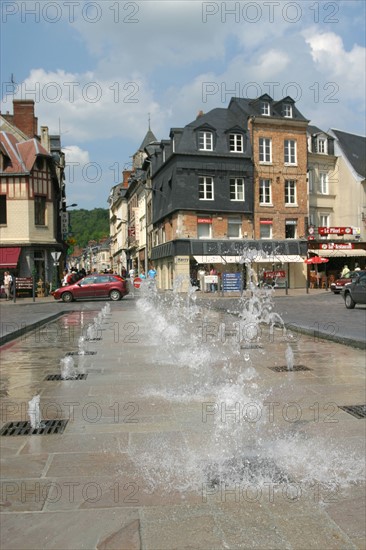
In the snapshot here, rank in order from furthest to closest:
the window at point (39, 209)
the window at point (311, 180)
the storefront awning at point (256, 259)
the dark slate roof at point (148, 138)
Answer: the dark slate roof at point (148, 138) → the window at point (311, 180) → the storefront awning at point (256, 259) → the window at point (39, 209)

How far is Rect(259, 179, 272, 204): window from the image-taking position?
45.1m

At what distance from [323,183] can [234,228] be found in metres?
10.9

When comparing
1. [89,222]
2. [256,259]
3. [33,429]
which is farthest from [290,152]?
[89,222]

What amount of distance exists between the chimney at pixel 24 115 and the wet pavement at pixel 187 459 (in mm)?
39034

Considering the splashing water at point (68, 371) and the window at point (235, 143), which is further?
the window at point (235, 143)

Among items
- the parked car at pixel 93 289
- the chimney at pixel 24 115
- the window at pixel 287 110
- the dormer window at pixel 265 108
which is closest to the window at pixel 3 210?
the parked car at pixel 93 289

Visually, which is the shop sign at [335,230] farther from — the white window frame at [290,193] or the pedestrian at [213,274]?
the pedestrian at [213,274]

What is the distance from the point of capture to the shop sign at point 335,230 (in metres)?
46.7

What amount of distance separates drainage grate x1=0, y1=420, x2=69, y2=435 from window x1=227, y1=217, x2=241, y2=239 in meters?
38.8

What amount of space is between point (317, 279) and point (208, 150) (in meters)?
13.3

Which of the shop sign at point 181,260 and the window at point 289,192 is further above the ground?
the window at point 289,192

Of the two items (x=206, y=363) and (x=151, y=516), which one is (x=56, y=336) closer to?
(x=206, y=363)

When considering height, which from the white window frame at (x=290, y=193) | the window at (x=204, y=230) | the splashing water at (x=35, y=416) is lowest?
the splashing water at (x=35, y=416)

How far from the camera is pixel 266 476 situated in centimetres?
429
